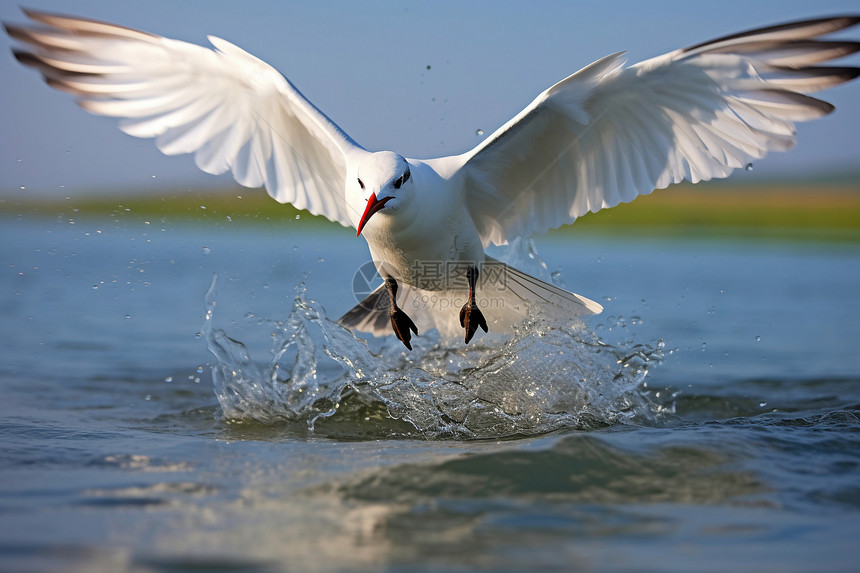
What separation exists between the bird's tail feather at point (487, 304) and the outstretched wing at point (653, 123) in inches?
22.2

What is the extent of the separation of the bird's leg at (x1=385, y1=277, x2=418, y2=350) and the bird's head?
131 cm

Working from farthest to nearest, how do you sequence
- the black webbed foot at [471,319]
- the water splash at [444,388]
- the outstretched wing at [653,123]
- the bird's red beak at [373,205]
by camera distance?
the black webbed foot at [471,319]
the water splash at [444,388]
the outstretched wing at [653,123]
the bird's red beak at [373,205]

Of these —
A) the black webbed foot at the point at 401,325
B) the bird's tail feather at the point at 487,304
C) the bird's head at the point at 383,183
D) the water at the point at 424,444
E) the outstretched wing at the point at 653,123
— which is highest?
the outstretched wing at the point at 653,123

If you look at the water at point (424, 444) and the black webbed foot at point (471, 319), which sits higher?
the black webbed foot at point (471, 319)

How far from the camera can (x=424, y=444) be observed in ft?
16.8

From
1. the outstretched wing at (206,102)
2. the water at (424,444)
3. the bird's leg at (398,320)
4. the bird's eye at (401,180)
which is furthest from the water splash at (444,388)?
the bird's eye at (401,180)

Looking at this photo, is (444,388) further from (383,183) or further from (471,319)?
(383,183)

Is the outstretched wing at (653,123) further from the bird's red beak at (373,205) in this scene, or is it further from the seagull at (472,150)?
the bird's red beak at (373,205)

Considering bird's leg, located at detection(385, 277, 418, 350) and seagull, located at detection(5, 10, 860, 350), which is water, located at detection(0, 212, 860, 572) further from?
seagull, located at detection(5, 10, 860, 350)

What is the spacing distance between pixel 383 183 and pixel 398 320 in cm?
159

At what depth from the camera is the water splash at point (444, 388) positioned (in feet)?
18.5

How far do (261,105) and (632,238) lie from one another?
2378 cm

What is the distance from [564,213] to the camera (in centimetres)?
650

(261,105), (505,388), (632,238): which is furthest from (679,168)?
(632,238)
